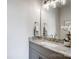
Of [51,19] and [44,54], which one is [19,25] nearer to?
[51,19]

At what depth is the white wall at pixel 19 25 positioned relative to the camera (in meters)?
3.32

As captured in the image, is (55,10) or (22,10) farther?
(22,10)

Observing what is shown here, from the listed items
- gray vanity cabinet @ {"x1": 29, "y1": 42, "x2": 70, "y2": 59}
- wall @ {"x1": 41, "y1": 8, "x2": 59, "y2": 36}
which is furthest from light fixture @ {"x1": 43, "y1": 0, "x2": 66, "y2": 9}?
gray vanity cabinet @ {"x1": 29, "y1": 42, "x2": 70, "y2": 59}

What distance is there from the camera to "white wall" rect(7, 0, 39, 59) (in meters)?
3.32

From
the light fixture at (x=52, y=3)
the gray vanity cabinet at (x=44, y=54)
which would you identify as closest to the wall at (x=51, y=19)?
the light fixture at (x=52, y=3)

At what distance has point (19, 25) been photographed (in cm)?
342

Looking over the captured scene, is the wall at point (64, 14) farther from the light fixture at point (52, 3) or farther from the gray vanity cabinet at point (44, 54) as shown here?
the gray vanity cabinet at point (44, 54)

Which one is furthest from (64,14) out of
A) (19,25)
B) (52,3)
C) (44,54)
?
(19,25)

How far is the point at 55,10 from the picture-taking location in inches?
119
